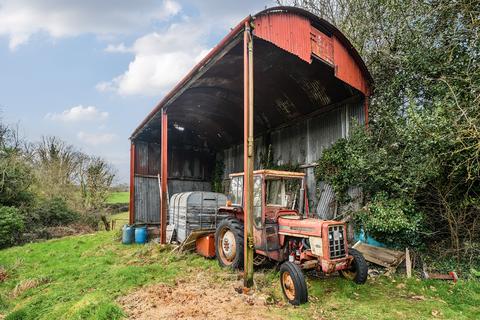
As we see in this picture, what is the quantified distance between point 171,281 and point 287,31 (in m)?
5.13

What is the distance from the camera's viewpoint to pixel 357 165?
603 centimetres

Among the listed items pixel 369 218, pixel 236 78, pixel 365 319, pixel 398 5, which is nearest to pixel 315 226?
pixel 365 319

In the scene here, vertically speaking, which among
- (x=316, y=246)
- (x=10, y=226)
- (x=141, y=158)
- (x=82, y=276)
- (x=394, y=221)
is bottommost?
(x=82, y=276)

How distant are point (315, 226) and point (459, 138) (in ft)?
8.70

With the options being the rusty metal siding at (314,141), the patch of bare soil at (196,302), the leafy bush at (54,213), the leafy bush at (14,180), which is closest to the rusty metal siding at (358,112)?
the rusty metal siding at (314,141)

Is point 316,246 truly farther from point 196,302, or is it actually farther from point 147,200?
point 147,200

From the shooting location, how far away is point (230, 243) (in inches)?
229

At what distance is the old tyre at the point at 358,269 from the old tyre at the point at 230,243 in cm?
194

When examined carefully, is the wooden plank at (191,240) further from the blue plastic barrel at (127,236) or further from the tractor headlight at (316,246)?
the tractor headlight at (316,246)

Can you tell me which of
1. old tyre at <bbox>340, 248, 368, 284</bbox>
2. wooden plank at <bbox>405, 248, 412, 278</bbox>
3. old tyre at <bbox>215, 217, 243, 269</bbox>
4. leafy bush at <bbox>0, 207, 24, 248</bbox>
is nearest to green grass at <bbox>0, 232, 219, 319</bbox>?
old tyre at <bbox>215, 217, 243, 269</bbox>

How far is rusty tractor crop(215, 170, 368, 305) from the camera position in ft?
13.4

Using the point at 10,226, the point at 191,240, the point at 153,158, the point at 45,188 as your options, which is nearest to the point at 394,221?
the point at 191,240

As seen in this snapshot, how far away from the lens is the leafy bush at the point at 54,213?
1300cm

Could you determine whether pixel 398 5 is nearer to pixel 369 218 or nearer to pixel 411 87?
pixel 411 87
